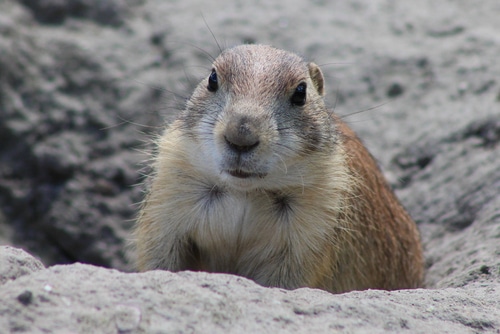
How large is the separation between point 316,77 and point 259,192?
1262mm

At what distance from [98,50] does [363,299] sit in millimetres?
5853

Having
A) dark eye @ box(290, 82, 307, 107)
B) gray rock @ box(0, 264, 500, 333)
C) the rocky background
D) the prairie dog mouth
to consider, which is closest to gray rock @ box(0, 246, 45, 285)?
gray rock @ box(0, 264, 500, 333)

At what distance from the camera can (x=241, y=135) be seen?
4.45m

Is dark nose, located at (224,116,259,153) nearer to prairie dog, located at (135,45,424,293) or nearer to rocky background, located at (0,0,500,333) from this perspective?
prairie dog, located at (135,45,424,293)

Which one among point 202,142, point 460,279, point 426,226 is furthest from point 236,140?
point 426,226

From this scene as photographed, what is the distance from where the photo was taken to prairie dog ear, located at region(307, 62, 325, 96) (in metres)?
5.77

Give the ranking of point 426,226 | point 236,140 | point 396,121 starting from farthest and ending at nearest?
point 396,121 < point 426,226 < point 236,140

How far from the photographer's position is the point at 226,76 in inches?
204

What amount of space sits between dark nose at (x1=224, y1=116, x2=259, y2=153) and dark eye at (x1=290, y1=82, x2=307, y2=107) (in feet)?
2.33

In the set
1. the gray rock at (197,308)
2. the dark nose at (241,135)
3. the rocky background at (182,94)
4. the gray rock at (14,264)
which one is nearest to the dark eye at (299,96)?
the dark nose at (241,135)

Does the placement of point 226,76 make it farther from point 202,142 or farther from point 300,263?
point 300,263

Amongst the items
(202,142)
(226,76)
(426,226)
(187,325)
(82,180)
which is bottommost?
(82,180)

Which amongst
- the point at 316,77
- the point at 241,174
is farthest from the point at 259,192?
the point at 316,77

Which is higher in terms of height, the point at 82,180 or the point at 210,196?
the point at 210,196
